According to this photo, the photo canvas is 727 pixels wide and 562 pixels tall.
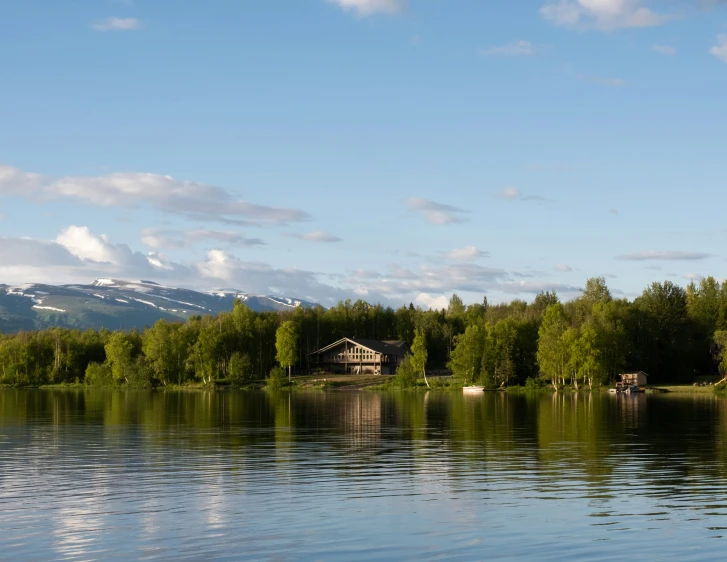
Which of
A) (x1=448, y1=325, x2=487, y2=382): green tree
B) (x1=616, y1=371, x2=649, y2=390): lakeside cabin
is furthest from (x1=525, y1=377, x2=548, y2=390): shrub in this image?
(x1=616, y1=371, x2=649, y2=390): lakeside cabin

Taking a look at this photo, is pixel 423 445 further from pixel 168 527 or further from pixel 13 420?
pixel 13 420

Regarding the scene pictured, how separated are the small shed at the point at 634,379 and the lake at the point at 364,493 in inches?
3289

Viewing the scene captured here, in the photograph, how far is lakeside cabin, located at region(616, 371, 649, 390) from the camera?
151m

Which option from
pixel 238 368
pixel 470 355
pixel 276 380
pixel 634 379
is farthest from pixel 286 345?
pixel 634 379

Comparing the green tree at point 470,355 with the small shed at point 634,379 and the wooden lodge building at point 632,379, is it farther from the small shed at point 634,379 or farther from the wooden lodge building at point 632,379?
the small shed at point 634,379

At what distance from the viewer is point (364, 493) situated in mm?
35750

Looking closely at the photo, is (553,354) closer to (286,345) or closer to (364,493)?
(286,345)

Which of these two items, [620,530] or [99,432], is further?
[99,432]

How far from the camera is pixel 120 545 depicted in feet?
88.3

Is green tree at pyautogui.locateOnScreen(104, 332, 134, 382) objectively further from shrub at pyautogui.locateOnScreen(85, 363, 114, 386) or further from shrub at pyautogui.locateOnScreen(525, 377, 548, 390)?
shrub at pyautogui.locateOnScreen(525, 377, 548, 390)

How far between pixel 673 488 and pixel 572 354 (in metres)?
115

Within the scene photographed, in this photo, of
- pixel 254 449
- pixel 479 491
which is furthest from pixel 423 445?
pixel 479 491

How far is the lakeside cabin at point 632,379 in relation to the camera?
151 metres

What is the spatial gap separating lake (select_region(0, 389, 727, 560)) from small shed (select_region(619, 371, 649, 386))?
83546 mm
